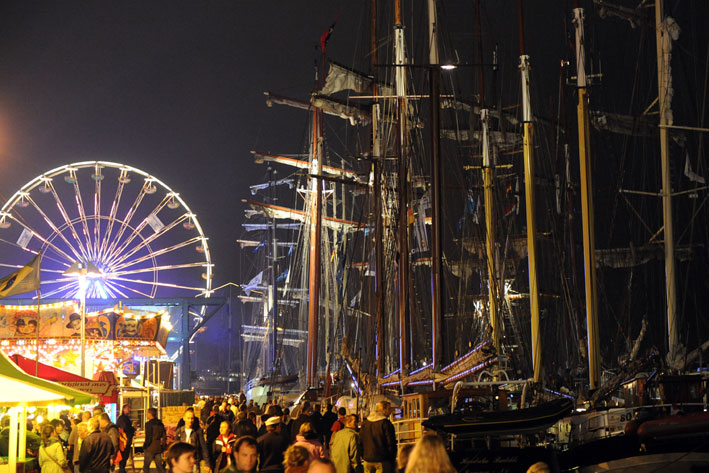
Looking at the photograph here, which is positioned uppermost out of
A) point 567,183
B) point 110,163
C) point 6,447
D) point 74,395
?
point 110,163

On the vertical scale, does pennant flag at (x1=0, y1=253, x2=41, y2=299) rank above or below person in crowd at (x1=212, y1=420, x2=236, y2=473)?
above

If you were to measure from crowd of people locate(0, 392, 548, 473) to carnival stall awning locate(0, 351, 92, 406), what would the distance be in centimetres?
76

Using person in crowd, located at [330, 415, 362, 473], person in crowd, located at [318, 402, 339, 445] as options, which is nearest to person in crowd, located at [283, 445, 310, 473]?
person in crowd, located at [330, 415, 362, 473]

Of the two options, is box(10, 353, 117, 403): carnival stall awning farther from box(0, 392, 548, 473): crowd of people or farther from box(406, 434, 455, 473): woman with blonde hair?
box(406, 434, 455, 473): woman with blonde hair

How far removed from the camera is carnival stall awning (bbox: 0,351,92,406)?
12.4m

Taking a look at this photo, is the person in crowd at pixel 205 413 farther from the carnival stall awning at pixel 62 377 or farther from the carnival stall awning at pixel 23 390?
the carnival stall awning at pixel 23 390

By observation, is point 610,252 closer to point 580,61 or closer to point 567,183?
point 567,183

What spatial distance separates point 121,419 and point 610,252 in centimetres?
2552

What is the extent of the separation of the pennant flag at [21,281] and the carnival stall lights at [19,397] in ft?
22.3

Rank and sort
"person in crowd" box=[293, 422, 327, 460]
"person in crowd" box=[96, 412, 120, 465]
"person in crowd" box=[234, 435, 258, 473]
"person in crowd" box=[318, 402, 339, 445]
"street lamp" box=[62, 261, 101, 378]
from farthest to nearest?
"street lamp" box=[62, 261, 101, 378] → "person in crowd" box=[318, 402, 339, 445] → "person in crowd" box=[96, 412, 120, 465] → "person in crowd" box=[293, 422, 327, 460] → "person in crowd" box=[234, 435, 258, 473]

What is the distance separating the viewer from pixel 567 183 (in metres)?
40.8

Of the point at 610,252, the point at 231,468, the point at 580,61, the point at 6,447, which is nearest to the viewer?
the point at 231,468

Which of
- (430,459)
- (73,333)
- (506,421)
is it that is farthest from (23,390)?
(73,333)

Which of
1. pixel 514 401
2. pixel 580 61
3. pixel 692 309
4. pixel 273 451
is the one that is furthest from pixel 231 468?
pixel 692 309
